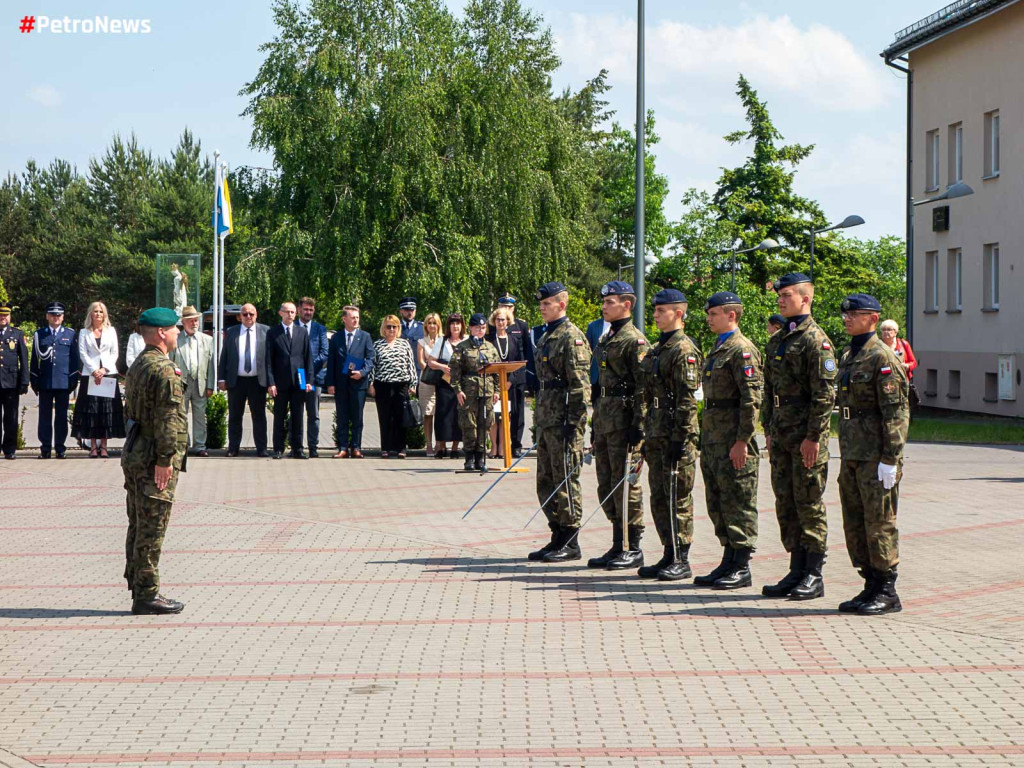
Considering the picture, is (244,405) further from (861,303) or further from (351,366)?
(861,303)

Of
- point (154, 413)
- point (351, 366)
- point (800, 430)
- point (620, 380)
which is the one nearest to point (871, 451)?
point (800, 430)

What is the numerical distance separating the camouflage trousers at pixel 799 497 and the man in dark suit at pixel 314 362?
10.3m

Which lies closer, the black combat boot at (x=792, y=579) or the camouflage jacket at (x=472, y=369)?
the black combat boot at (x=792, y=579)

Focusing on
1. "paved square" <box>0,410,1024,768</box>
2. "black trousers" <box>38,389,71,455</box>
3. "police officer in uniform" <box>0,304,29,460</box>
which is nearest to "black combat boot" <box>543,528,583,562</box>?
"paved square" <box>0,410,1024,768</box>

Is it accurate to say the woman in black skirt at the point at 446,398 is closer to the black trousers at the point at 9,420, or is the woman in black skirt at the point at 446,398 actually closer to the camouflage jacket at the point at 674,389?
the black trousers at the point at 9,420

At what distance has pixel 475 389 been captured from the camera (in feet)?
53.7

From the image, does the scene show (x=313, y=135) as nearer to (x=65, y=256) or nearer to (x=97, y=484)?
(x=97, y=484)

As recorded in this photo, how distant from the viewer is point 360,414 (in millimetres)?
18281

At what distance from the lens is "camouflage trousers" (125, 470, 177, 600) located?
8.05 m

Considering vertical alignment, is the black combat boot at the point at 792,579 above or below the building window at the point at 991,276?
below

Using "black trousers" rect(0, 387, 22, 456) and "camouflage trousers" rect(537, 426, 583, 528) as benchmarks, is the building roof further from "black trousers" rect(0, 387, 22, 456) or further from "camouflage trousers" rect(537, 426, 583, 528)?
"camouflage trousers" rect(537, 426, 583, 528)

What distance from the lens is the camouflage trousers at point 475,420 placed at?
53.8 feet

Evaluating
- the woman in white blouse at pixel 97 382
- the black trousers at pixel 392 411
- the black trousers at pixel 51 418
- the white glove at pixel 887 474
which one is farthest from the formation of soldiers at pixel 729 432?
the black trousers at pixel 51 418

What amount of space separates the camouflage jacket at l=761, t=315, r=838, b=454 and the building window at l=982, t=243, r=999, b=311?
28758 mm
